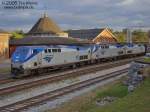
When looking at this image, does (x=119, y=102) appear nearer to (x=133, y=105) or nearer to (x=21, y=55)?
(x=133, y=105)

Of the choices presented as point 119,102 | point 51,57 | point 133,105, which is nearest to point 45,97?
point 119,102

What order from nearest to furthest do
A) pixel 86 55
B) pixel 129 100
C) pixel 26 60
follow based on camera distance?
1. pixel 129 100
2. pixel 26 60
3. pixel 86 55

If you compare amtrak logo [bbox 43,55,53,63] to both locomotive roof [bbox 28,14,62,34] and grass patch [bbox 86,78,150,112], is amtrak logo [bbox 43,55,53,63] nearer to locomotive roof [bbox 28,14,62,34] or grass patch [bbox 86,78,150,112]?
grass patch [bbox 86,78,150,112]

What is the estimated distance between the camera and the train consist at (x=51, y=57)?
34188mm

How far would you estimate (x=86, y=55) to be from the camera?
4719 centimetres

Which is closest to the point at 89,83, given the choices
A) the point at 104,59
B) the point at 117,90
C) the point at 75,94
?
the point at 75,94

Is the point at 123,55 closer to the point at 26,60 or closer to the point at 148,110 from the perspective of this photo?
the point at 26,60

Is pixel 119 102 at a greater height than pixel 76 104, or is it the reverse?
pixel 119 102

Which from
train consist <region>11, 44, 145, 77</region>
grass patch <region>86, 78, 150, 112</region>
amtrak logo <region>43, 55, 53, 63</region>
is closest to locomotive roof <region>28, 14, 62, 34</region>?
train consist <region>11, 44, 145, 77</region>

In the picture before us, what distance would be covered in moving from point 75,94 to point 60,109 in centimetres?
583

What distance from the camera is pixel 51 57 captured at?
37.8 metres

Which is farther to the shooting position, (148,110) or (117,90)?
(117,90)

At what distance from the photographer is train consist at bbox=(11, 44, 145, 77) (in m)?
34.2

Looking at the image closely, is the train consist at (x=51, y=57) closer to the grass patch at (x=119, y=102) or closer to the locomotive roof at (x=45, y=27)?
the grass patch at (x=119, y=102)
